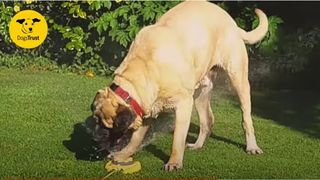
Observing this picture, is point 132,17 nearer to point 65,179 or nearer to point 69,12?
point 69,12

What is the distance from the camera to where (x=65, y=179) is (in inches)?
249

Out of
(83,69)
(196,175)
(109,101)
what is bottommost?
(83,69)

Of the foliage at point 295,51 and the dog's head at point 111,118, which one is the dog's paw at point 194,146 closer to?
the dog's head at point 111,118

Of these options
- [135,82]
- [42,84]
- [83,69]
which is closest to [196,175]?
[135,82]

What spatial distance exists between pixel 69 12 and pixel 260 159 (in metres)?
5.72

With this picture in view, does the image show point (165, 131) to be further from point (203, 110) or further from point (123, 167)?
point (123, 167)

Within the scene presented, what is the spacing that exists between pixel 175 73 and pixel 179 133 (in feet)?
1.92

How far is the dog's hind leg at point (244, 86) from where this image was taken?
7.37 m

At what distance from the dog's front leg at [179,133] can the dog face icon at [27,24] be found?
239 inches

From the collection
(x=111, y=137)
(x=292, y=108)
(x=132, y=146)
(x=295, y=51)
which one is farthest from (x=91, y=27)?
(x=111, y=137)

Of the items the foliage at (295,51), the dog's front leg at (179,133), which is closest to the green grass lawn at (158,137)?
the dog's front leg at (179,133)

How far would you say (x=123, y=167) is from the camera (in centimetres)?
657

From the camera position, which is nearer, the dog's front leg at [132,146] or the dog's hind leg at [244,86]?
the dog's front leg at [132,146]

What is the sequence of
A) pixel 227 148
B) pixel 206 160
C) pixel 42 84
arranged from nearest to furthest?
pixel 206 160, pixel 227 148, pixel 42 84
